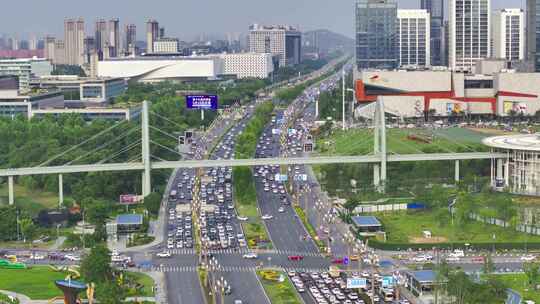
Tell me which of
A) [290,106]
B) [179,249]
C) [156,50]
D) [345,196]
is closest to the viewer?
[179,249]

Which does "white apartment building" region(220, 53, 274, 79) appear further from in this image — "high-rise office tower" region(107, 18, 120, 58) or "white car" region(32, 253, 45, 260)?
"white car" region(32, 253, 45, 260)

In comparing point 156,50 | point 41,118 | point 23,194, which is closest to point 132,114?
point 41,118

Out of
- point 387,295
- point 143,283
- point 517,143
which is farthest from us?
point 517,143

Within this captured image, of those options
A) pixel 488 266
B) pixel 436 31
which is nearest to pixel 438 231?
pixel 488 266

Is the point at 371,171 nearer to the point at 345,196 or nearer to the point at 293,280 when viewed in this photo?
the point at 345,196

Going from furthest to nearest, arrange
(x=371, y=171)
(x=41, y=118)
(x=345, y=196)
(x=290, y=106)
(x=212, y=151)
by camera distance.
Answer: (x=290, y=106) → (x=41, y=118) → (x=212, y=151) → (x=371, y=171) → (x=345, y=196)

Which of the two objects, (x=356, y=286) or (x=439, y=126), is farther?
(x=439, y=126)

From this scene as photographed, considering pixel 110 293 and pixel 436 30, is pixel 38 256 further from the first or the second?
pixel 436 30
